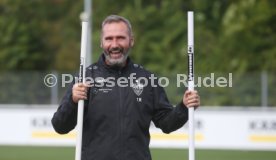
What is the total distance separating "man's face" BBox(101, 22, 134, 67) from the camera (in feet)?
20.6

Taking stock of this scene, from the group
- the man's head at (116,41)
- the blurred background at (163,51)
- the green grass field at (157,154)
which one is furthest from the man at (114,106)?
the blurred background at (163,51)

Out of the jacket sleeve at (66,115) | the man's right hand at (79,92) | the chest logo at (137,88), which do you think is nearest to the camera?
the man's right hand at (79,92)

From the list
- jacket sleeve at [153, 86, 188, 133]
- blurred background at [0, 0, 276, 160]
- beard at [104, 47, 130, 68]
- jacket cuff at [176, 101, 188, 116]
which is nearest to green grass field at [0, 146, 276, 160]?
blurred background at [0, 0, 276, 160]

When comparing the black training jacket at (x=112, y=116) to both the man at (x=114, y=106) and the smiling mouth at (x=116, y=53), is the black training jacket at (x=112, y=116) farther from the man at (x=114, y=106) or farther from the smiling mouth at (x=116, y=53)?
the smiling mouth at (x=116, y=53)

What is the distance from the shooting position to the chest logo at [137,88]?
253 inches

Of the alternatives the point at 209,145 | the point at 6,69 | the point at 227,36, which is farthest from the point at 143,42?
the point at 209,145

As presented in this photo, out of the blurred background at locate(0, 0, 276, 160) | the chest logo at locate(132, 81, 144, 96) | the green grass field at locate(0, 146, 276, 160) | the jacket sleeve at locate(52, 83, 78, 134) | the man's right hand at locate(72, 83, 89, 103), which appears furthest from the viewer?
the blurred background at locate(0, 0, 276, 160)

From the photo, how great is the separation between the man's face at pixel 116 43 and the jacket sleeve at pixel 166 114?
0.48 metres

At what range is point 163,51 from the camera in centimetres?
3478

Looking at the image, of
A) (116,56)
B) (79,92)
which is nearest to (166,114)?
(116,56)

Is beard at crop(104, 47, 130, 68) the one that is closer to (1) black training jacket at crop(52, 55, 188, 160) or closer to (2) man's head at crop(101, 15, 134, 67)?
(2) man's head at crop(101, 15, 134, 67)

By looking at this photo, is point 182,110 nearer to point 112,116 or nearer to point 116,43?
point 112,116

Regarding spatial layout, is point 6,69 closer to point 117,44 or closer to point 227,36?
point 227,36

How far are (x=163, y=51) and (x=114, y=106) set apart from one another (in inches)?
1123
